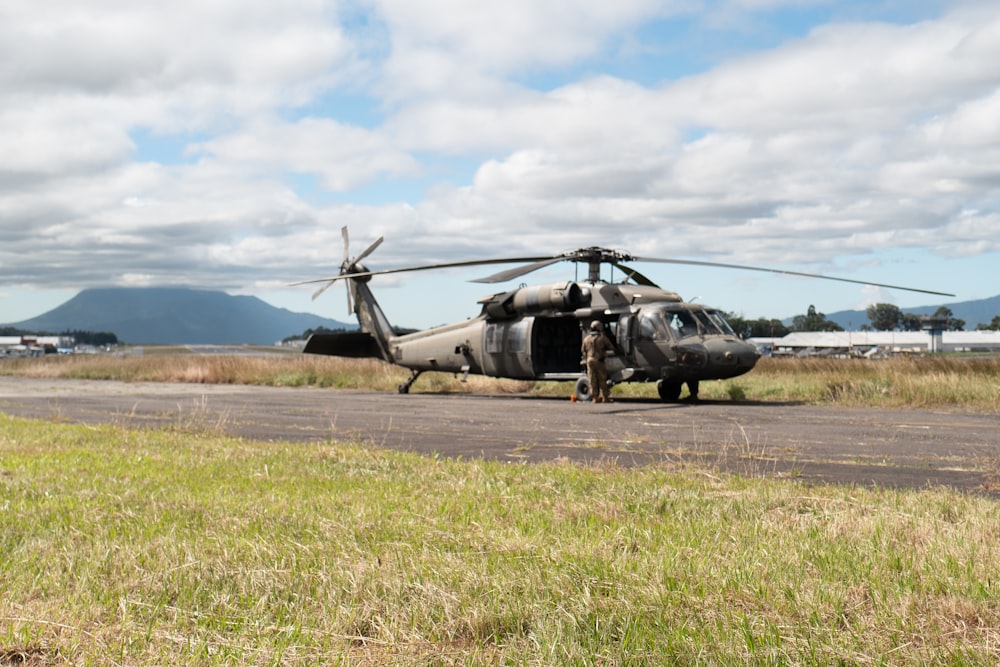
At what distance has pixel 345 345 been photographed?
28078 mm

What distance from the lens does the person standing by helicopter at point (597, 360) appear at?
20547 millimetres

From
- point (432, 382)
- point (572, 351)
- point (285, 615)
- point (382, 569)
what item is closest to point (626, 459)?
point (382, 569)

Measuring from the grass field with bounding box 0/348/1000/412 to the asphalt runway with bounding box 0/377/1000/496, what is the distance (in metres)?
1.89

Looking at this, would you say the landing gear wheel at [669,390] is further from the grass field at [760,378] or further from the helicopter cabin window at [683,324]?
the grass field at [760,378]

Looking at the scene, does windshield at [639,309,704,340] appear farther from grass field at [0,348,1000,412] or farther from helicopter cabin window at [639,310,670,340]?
grass field at [0,348,1000,412]

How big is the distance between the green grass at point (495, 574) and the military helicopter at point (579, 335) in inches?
496

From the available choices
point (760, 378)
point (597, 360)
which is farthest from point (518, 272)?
point (760, 378)

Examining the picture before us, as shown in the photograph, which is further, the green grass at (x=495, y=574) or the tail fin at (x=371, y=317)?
the tail fin at (x=371, y=317)

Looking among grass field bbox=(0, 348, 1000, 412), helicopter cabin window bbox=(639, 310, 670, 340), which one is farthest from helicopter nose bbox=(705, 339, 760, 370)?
grass field bbox=(0, 348, 1000, 412)

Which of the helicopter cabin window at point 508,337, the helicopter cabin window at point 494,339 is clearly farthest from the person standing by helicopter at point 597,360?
the helicopter cabin window at point 494,339

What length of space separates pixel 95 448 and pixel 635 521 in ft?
A: 23.1

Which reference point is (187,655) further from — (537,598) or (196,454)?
(196,454)

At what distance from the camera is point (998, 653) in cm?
Answer: 321

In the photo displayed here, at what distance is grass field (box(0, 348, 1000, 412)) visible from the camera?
62.5 feet
